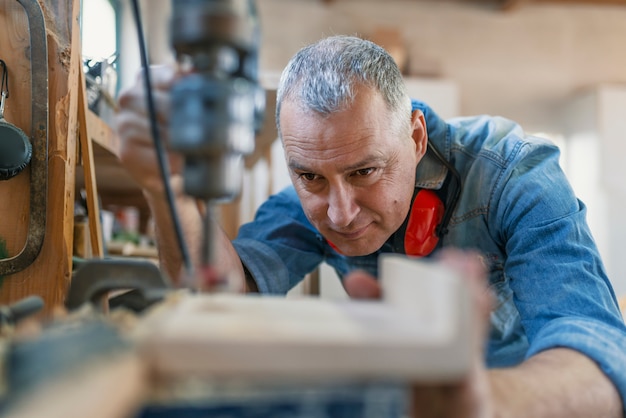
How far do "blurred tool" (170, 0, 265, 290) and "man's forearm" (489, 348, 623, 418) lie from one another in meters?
0.30

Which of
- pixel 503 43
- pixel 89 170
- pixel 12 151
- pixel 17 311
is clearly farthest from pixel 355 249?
pixel 503 43

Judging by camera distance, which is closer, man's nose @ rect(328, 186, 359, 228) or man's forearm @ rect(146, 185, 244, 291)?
man's forearm @ rect(146, 185, 244, 291)

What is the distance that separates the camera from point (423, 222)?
123 centimetres

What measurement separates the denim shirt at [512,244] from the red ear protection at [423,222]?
0.03 meters

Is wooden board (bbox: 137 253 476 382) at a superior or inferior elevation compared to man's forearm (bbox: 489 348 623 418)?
superior

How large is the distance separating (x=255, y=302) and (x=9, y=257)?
1.91 ft

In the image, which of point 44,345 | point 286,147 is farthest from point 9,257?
point 44,345

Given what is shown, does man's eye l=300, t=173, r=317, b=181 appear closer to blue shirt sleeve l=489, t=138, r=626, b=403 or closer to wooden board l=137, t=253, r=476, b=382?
blue shirt sleeve l=489, t=138, r=626, b=403

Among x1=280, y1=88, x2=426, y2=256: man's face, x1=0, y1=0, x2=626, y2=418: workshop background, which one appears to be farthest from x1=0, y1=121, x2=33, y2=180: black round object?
x1=280, y1=88, x2=426, y2=256: man's face

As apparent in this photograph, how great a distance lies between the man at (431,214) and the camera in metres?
0.62

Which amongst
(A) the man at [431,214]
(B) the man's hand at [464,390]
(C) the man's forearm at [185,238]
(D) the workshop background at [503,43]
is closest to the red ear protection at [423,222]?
(A) the man at [431,214]

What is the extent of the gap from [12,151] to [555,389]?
0.81 meters

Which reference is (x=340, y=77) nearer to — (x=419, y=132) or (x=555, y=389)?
(x=419, y=132)

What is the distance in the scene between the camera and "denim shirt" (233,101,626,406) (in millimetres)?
769
